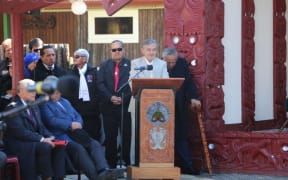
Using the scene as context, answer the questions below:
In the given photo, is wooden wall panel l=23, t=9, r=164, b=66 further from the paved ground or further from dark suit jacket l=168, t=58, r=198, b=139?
the paved ground

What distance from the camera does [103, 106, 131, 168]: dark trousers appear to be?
33.9ft

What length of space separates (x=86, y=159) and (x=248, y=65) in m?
3.54

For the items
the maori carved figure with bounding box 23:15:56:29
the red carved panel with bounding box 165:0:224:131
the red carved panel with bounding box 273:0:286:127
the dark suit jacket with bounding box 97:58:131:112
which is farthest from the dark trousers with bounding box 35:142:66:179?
the maori carved figure with bounding box 23:15:56:29

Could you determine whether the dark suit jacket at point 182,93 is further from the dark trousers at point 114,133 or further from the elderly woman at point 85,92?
the elderly woman at point 85,92

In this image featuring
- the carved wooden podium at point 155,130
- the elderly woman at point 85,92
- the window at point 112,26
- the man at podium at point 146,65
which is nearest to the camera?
the carved wooden podium at point 155,130

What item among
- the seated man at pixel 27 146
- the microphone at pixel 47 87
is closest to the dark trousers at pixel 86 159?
the seated man at pixel 27 146

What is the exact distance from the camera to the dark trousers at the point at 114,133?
10344mm

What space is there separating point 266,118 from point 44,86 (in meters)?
7.81

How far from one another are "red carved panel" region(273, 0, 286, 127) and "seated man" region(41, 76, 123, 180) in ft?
13.1

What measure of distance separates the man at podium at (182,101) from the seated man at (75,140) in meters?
1.25

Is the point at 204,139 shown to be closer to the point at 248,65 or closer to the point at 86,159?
the point at 248,65

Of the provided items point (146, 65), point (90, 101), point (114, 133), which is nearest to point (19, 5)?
point (146, 65)

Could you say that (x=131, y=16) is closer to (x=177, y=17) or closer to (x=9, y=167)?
(x=177, y=17)

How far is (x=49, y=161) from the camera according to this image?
834 cm
